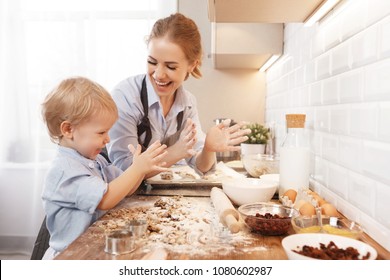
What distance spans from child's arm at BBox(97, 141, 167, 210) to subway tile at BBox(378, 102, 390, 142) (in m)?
0.50

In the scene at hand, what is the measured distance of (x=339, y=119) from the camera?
889 mm

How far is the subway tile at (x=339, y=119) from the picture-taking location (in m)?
0.84

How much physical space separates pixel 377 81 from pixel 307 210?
30 centimetres

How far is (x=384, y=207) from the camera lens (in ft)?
2.18

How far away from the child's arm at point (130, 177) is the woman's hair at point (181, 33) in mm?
468

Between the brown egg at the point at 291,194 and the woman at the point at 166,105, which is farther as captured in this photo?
the woman at the point at 166,105

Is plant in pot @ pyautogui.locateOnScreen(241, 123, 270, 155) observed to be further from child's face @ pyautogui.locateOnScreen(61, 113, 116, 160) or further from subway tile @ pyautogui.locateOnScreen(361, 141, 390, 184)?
subway tile @ pyautogui.locateOnScreen(361, 141, 390, 184)

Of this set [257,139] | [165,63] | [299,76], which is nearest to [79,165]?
[165,63]

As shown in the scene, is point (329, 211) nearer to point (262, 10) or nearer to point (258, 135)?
point (262, 10)

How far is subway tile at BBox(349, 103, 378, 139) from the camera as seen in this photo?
27.7 inches

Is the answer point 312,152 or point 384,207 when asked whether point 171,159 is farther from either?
point 384,207

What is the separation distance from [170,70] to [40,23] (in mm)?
1342

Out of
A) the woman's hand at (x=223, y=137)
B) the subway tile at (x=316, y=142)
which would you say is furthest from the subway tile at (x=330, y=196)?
the woman's hand at (x=223, y=137)

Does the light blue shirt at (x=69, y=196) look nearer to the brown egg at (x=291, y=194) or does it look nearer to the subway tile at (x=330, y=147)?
the brown egg at (x=291, y=194)
